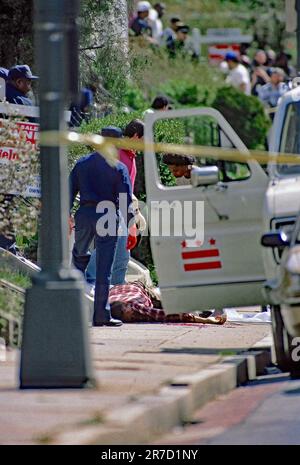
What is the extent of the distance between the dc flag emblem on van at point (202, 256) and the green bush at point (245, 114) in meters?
16.4

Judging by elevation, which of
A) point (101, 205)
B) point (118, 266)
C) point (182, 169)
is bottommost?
point (118, 266)

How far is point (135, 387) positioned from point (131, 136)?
6.48 meters

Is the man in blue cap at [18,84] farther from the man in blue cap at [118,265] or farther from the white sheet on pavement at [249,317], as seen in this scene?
the white sheet on pavement at [249,317]

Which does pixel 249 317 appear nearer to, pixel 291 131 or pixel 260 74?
pixel 291 131

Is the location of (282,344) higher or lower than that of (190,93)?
lower

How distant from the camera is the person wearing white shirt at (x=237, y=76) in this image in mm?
31375

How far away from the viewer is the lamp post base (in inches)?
404

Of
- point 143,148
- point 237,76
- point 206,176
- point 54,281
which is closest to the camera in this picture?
point 54,281

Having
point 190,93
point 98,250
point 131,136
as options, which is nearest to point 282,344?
point 98,250

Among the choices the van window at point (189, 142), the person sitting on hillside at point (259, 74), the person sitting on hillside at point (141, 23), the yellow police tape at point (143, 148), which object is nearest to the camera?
the yellow police tape at point (143, 148)

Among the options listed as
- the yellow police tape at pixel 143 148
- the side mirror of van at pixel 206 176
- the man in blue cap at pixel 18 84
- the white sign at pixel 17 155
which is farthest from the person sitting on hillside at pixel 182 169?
the side mirror of van at pixel 206 176

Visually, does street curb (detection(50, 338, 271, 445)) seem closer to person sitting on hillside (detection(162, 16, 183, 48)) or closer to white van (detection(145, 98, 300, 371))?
white van (detection(145, 98, 300, 371))

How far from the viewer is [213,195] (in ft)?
43.1

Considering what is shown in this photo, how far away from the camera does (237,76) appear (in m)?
31.6
